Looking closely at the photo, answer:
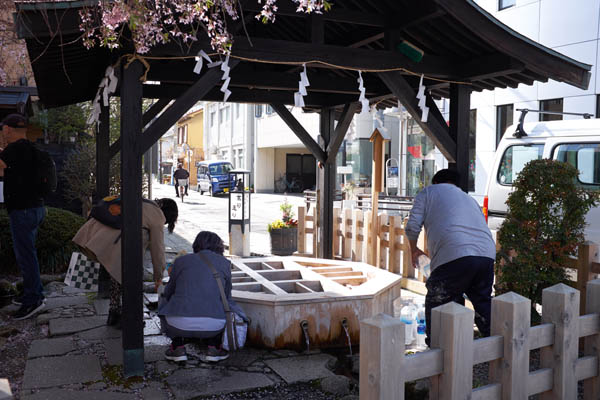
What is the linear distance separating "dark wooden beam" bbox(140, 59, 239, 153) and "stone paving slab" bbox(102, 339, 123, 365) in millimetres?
1826

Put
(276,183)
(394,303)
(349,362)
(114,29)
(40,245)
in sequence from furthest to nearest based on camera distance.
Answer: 1. (276,183)
2. (40,245)
3. (394,303)
4. (349,362)
5. (114,29)

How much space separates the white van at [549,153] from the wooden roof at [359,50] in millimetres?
2537

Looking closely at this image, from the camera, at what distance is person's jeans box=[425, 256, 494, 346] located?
4.59 m

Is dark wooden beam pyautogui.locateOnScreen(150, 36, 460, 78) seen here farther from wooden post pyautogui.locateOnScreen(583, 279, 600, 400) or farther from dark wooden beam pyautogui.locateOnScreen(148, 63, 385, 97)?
wooden post pyautogui.locateOnScreen(583, 279, 600, 400)

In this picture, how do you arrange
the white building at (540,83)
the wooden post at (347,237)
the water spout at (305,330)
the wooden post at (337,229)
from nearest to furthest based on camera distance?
the water spout at (305,330) < the wooden post at (347,237) < the wooden post at (337,229) < the white building at (540,83)

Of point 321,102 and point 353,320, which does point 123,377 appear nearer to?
point 353,320

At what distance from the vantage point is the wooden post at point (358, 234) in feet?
30.3

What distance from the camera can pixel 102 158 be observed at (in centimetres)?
729

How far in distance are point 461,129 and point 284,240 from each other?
6.03 meters

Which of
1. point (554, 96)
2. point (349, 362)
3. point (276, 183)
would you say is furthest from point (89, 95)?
point (276, 183)

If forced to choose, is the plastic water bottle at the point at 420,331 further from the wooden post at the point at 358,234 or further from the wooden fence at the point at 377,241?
the wooden post at the point at 358,234

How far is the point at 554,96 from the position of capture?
612 inches

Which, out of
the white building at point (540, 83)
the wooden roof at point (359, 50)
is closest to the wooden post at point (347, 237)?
the wooden roof at point (359, 50)

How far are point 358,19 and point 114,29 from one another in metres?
2.46
